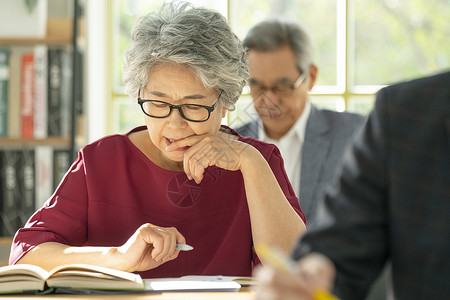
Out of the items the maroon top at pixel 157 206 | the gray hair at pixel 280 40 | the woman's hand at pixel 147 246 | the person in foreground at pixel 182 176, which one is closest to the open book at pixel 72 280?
the woman's hand at pixel 147 246

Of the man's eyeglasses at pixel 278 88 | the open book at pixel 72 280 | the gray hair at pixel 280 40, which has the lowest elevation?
the open book at pixel 72 280

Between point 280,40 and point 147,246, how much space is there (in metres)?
1.71

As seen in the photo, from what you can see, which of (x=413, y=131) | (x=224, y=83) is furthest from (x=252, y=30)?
(x=413, y=131)

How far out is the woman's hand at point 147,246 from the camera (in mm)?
1592

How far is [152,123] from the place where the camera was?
1.87m

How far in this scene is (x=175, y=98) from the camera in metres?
1.83

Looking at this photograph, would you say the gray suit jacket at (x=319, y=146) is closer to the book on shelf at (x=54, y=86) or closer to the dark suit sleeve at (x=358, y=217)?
the book on shelf at (x=54, y=86)

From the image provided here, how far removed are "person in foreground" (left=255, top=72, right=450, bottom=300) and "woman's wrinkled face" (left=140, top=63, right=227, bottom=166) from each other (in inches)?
36.1

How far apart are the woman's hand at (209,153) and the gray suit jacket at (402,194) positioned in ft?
2.93

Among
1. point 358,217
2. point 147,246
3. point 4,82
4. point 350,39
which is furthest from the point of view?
point 350,39

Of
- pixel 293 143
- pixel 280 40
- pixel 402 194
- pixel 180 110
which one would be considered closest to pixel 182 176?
pixel 180 110

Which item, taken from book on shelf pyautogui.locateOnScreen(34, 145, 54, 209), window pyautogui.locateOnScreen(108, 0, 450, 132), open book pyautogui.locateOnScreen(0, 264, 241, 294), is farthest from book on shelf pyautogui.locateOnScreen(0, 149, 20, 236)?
open book pyautogui.locateOnScreen(0, 264, 241, 294)

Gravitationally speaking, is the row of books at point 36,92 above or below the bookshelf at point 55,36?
below

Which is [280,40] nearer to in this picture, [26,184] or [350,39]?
[350,39]
